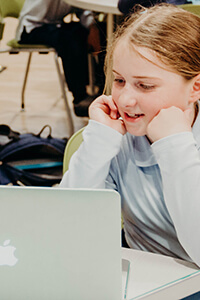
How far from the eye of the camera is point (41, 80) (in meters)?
4.31

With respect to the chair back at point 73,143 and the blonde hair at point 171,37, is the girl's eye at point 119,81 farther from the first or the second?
the chair back at point 73,143

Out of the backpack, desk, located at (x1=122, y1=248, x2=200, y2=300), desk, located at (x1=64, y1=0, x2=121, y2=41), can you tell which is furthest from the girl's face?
desk, located at (x1=64, y1=0, x2=121, y2=41)

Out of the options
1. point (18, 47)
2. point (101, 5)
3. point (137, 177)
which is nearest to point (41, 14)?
point (18, 47)

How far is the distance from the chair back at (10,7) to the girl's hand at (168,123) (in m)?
2.65

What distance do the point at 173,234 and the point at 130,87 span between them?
344 millimetres

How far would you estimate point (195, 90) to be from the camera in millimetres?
1027

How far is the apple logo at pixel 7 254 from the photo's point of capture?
703 millimetres

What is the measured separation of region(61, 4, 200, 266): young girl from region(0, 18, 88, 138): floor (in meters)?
2.14

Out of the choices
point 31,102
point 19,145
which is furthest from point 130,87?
point 31,102

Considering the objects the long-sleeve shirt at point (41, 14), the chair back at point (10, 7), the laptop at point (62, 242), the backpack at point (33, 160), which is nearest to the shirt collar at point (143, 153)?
the laptop at point (62, 242)

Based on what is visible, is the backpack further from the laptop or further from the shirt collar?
the laptop

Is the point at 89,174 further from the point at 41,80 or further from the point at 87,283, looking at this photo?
the point at 41,80

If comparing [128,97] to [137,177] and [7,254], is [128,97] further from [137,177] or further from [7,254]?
[7,254]

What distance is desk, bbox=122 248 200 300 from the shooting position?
79 centimetres
